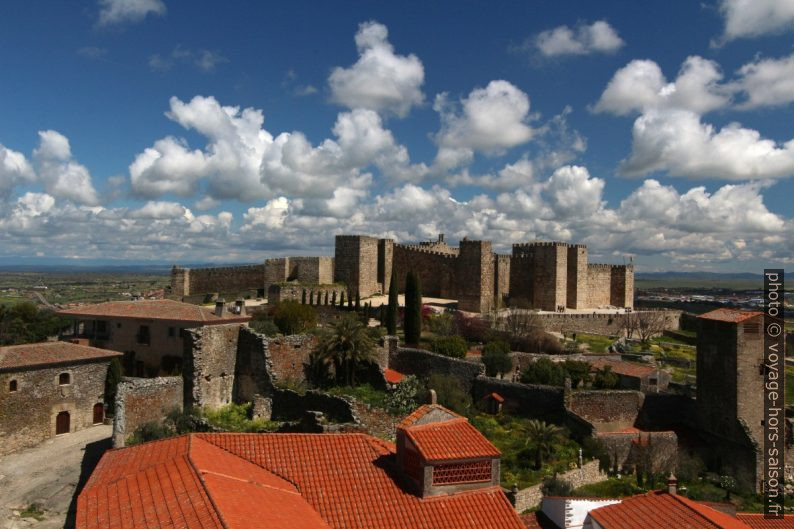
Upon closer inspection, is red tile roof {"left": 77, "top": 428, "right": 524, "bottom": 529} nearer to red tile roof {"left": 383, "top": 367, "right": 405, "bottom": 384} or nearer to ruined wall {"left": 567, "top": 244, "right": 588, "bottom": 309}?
red tile roof {"left": 383, "top": 367, "right": 405, "bottom": 384}

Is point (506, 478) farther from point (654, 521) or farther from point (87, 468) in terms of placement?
point (87, 468)

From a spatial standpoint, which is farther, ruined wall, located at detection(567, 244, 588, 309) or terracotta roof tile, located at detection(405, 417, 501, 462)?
ruined wall, located at detection(567, 244, 588, 309)

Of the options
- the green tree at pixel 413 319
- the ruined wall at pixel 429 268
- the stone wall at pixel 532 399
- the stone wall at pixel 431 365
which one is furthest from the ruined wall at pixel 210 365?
the ruined wall at pixel 429 268

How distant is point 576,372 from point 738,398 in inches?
228

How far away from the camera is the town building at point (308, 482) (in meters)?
7.72

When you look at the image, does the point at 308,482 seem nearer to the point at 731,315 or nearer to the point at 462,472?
the point at 462,472

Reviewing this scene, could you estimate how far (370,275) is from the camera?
131 ft

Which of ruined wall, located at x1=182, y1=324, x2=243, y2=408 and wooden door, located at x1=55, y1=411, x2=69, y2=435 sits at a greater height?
ruined wall, located at x1=182, y1=324, x2=243, y2=408

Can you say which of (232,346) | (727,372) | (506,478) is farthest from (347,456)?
(727,372)

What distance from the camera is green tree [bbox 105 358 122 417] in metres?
21.6

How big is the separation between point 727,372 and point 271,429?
16.1 m

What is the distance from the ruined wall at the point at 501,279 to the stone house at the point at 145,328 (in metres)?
19.0

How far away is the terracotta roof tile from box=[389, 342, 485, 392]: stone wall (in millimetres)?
11375

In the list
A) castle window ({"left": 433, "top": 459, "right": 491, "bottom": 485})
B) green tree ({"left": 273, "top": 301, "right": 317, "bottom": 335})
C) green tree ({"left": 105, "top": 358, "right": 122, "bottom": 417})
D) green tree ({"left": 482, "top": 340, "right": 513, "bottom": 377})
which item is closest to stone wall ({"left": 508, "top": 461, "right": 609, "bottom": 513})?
castle window ({"left": 433, "top": 459, "right": 491, "bottom": 485})
